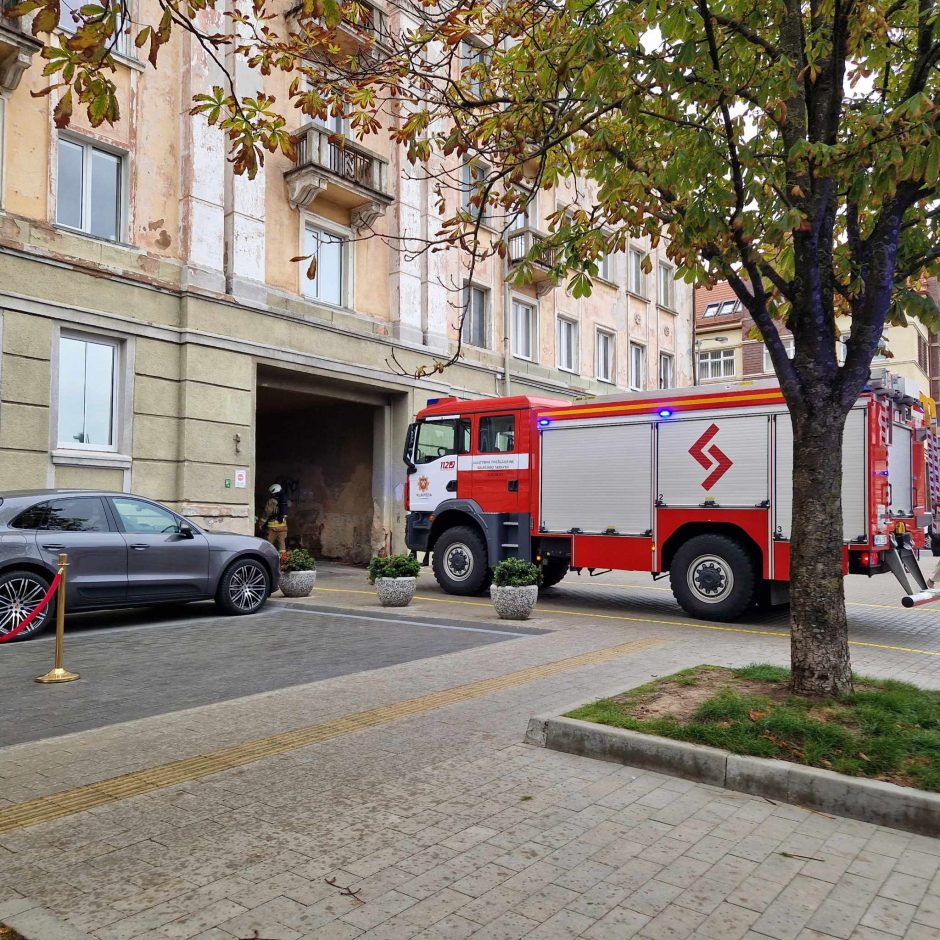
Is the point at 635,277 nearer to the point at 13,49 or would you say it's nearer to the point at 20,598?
the point at 13,49

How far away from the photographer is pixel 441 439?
14.8 m

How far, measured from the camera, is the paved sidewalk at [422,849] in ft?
10.7

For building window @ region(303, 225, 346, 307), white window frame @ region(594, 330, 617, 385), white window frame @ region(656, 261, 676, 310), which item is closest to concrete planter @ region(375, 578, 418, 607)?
building window @ region(303, 225, 346, 307)

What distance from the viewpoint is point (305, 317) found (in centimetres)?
1783

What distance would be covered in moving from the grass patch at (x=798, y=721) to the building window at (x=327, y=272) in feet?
45.7

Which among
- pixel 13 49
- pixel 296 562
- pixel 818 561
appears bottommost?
pixel 296 562

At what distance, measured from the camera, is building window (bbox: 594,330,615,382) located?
2880 cm

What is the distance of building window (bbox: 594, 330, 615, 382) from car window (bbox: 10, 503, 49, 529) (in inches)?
832

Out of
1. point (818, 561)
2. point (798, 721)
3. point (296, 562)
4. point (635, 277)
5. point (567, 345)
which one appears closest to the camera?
point (798, 721)

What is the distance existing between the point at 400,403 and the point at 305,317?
12.3 ft

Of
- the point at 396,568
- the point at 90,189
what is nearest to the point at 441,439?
the point at 396,568

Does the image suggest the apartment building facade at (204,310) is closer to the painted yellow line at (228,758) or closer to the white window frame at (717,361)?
the painted yellow line at (228,758)

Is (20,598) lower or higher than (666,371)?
lower

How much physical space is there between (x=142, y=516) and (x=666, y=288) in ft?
86.2
